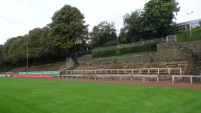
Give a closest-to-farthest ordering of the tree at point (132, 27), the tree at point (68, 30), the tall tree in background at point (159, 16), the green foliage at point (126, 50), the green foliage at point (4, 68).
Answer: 1. the green foliage at point (126, 50)
2. the tall tree in background at point (159, 16)
3. the tree at point (132, 27)
4. the tree at point (68, 30)
5. the green foliage at point (4, 68)

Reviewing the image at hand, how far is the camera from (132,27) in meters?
50.2

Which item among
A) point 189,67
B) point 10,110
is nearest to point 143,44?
point 189,67

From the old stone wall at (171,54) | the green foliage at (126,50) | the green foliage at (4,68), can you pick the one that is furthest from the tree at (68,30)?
the green foliage at (4,68)

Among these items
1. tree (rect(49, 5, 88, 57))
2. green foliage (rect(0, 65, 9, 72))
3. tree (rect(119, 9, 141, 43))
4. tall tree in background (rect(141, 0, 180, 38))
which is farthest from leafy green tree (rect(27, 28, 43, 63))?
tall tree in background (rect(141, 0, 180, 38))

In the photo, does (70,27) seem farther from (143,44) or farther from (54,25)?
(143,44)

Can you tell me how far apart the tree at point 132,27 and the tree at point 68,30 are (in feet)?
30.8

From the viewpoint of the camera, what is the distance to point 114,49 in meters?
47.2

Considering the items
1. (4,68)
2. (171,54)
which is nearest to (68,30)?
(171,54)

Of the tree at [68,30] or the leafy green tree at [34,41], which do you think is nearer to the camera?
the tree at [68,30]

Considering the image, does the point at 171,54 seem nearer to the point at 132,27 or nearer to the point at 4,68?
the point at 132,27

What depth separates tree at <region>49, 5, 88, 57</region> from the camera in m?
51.0

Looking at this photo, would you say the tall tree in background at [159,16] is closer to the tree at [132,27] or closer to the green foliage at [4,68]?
the tree at [132,27]

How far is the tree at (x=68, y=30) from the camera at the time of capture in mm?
50969

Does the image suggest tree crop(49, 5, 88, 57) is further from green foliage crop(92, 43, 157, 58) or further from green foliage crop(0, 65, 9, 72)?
green foliage crop(0, 65, 9, 72)
